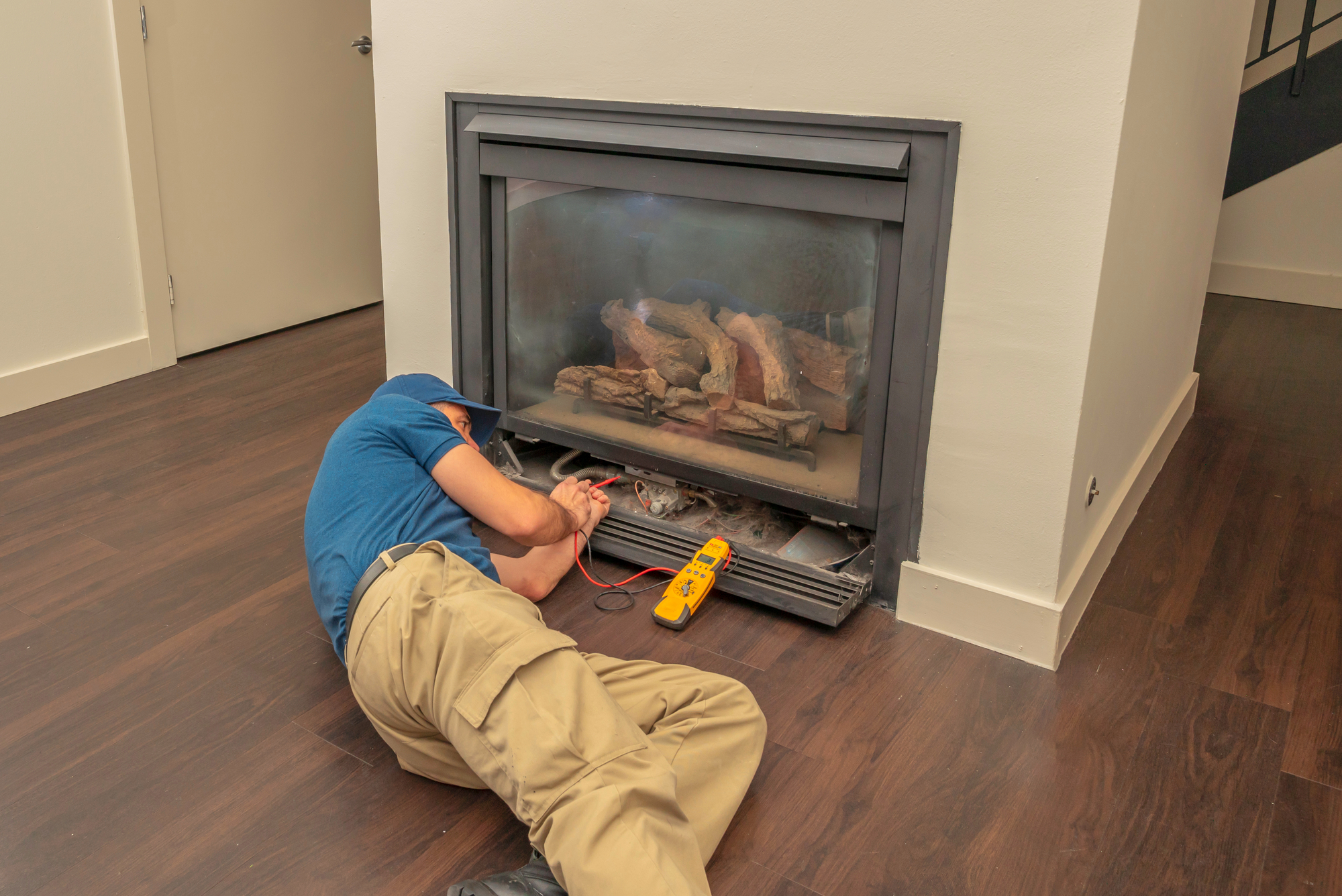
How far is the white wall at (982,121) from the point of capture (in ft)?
5.37

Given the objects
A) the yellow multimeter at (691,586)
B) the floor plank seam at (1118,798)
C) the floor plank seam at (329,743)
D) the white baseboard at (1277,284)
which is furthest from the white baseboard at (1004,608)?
the white baseboard at (1277,284)

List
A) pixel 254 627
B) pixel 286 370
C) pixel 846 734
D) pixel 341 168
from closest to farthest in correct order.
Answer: pixel 846 734
pixel 254 627
pixel 286 370
pixel 341 168

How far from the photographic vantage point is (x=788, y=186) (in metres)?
1.91

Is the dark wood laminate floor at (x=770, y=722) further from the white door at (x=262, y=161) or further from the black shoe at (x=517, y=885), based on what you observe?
the white door at (x=262, y=161)

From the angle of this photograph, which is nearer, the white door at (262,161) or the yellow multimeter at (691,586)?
the yellow multimeter at (691,586)

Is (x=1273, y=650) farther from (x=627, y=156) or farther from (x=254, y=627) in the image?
(x=254, y=627)

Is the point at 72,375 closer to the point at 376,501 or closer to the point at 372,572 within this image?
the point at 376,501

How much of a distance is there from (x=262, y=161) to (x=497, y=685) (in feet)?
9.44

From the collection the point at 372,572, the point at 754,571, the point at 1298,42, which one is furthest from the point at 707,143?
the point at 1298,42

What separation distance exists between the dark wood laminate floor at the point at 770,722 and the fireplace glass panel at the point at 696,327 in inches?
14.1

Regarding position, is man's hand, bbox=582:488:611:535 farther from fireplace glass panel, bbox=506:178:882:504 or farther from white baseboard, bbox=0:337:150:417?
white baseboard, bbox=0:337:150:417

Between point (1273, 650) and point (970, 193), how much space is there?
107 centimetres

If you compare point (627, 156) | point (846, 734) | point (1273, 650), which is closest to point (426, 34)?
point (627, 156)

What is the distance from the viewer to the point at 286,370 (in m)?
3.37
